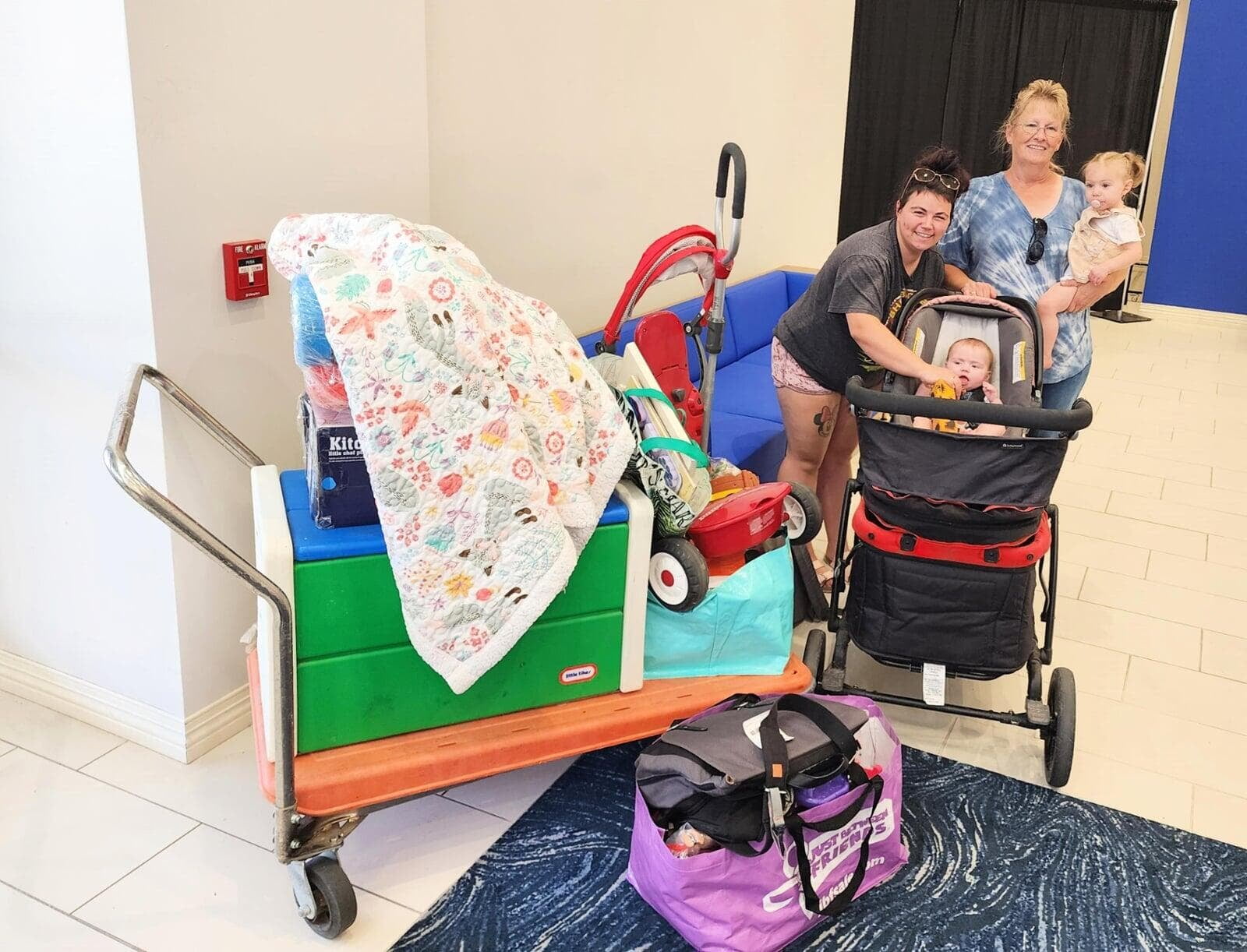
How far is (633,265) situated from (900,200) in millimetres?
1501

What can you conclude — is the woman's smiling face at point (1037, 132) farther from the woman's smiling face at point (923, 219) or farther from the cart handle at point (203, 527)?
the cart handle at point (203, 527)


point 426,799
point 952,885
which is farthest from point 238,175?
point 952,885

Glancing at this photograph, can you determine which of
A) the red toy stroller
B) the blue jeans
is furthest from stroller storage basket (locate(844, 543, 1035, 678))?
the blue jeans

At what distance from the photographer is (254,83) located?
241 cm

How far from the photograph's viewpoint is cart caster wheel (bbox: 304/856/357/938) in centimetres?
202

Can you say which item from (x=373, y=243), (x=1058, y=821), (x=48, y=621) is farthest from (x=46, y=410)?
(x=1058, y=821)

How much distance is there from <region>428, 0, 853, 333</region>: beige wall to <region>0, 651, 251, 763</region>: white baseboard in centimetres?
154

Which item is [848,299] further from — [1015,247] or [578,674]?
[578,674]

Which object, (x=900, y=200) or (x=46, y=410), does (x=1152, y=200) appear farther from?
(x=46, y=410)

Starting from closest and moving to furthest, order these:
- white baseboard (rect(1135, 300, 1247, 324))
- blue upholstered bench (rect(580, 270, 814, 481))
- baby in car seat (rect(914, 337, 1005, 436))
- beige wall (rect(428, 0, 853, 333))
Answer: baby in car seat (rect(914, 337, 1005, 436)) < beige wall (rect(428, 0, 853, 333)) < blue upholstered bench (rect(580, 270, 814, 481)) < white baseboard (rect(1135, 300, 1247, 324))

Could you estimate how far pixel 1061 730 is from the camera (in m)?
2.53

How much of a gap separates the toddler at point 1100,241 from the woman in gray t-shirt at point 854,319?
0.33 metres

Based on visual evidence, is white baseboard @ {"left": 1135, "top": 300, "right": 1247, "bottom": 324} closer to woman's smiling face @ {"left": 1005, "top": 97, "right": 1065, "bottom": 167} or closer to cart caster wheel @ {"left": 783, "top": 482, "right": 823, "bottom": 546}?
woman's smiling face @ {"left": 1005, "top": 97, "right": 1065, "bottom": 167}

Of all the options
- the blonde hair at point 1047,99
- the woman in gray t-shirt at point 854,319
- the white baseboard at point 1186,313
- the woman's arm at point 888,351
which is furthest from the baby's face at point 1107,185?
the white baseboard at point 1186,313
